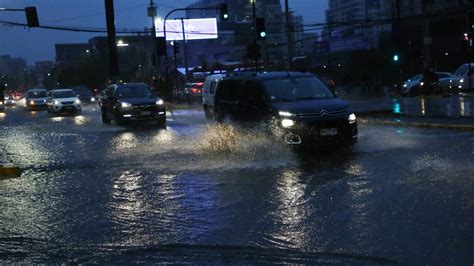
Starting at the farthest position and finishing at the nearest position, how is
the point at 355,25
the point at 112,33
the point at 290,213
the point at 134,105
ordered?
the point at 355,25 → the point at 112,33 → the point at 134,105 → the point at 290,213

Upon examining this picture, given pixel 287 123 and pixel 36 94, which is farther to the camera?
pixel 36 94

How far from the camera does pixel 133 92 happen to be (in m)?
23.3

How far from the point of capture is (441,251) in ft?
18.5

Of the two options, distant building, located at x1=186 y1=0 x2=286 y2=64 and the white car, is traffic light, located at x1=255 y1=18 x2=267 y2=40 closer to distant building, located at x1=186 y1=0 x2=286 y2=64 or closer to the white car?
the white car

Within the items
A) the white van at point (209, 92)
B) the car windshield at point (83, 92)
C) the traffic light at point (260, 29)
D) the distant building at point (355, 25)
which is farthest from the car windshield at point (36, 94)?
the distant building at point (355, 25)

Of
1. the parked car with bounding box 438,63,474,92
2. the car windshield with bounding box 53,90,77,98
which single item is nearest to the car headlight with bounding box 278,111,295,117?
the parked car with bounding box 438,63,474,92

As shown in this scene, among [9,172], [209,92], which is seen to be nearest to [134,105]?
[209,92]

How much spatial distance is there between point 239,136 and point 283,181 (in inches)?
195

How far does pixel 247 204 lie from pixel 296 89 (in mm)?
6213

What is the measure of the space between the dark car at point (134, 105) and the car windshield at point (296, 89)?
8870 millimetres

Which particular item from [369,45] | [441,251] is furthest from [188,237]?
[369,45]

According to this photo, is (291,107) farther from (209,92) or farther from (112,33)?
(112,33)

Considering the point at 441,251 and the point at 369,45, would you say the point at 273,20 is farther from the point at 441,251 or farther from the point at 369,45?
the point at 441,251

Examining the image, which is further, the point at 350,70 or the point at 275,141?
the point at 350,70
